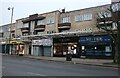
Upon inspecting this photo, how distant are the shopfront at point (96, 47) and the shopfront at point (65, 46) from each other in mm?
1652

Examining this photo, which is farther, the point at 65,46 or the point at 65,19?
the point at 65,19

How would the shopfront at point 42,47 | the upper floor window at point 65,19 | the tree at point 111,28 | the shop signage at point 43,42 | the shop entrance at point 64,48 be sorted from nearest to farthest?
1. the tree at point 111,28
2. the shop entrance at point 64,48
3. the upper floor window at point 65,19
4. the shop signage at point 43,42
5. the shopfront at point 42,47

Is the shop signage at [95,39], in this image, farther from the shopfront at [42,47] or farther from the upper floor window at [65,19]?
the shopfront at [42,47]

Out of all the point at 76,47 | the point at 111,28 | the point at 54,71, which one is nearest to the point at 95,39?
the point at 76,47

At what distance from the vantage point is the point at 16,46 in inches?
2926

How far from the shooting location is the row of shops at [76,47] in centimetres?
4559

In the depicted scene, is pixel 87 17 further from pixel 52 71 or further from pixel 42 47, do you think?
pixel 52 71

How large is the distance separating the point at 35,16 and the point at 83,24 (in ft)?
59.7

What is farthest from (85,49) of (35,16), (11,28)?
(11,28)

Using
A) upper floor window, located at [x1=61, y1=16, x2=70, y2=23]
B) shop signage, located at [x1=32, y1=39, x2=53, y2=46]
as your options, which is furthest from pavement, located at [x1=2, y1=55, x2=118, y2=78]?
shop signage, located at [x1=32, y1=39, x2=53, y2=46]

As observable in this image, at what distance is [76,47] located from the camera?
51438 mm

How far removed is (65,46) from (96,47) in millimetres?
8739

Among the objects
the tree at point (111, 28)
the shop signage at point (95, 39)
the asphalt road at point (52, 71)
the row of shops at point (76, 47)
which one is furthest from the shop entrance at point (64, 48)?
the asphalt road at point (52, 71)

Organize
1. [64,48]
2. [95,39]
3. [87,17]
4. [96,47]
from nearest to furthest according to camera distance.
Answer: [96,47]
[95,39]
[87,17]
[64,48]
